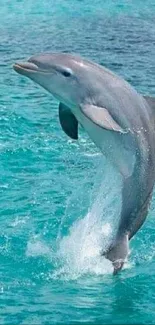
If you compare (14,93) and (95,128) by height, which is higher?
(95,128)

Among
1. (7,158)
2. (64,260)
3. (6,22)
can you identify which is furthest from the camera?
(6,22)

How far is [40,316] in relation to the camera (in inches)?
267

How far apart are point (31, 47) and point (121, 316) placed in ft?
42.2

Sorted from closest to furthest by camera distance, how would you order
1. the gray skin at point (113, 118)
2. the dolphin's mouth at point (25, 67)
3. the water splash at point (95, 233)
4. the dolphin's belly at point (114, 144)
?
1. the dolphin's mouth at point (25, 67)
2. the gray skin at point (113, 118)
3. the dolphin's belly at point (114, 144)
4. the water splash at point (95, 233)

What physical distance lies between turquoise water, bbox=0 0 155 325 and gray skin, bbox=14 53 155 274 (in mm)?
445

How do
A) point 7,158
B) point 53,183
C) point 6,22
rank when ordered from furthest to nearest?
point 6,22 → point 7,158 → point 53,183

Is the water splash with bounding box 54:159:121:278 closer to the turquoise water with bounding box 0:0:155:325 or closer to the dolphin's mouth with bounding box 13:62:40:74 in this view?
the turquoise water with bounding box 0:0:155:325

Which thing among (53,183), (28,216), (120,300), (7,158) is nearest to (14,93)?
(7,158)

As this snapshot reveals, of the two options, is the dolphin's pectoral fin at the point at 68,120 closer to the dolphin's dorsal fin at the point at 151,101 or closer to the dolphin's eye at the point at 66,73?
the dolphin's eye at the point at 66,73

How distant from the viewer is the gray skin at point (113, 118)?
674 centimetres

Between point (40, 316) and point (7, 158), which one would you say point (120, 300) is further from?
point (7, 158)

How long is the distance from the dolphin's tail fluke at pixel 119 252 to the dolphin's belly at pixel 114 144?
591 millimetres

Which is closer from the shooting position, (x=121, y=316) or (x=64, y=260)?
(x=121, y=316)

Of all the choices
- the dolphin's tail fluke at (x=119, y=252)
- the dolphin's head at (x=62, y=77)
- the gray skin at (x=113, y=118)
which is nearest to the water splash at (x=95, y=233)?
the dolphin's tail fluke at (x=119, y=252)
